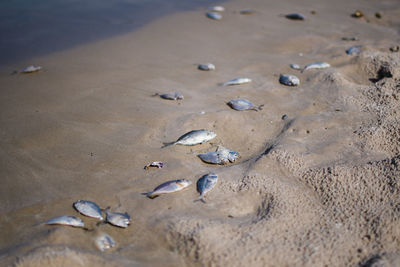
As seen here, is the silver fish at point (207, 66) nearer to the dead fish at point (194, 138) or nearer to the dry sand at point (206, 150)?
the dry sand at point (206, 150)

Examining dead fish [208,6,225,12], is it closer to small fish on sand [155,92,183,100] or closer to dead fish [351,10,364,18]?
dead fish [351,10,364,18]

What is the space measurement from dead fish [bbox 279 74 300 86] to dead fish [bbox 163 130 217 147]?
1883 millimetres

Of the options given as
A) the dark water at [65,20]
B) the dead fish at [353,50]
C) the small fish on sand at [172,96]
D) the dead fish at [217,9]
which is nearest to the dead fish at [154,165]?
the small fish on sand at [172,96]

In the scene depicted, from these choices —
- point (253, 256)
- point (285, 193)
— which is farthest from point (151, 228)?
point (285, 193)

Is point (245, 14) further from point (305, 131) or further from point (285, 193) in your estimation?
point (285, 193)

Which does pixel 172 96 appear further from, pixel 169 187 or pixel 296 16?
pixel 296 16

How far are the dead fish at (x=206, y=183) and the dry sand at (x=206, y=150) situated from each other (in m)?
0.06

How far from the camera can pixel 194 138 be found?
3.49m

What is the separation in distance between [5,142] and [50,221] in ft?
4.91

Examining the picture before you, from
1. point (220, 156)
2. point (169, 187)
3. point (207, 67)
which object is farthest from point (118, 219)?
point (207, 67)

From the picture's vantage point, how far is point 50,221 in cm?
257

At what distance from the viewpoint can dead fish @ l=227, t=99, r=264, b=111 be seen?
4.13 meters

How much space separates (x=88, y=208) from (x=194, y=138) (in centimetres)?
137

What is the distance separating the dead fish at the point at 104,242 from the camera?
2.39 metres
